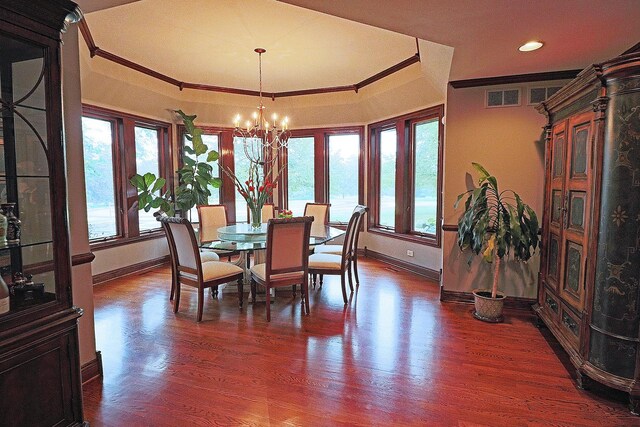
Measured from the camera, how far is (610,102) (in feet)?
7.10

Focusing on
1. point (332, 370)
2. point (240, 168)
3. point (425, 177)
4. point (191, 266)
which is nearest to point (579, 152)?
point (332, 370)

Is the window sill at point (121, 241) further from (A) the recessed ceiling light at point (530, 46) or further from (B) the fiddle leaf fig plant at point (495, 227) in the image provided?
(A) the recessed ceiling light at point (530, 46)

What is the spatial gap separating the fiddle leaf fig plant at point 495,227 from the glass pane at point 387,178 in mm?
2343

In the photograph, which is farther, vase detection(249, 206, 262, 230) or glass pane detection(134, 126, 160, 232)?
glass pane detection(134, 126, 160, 232)

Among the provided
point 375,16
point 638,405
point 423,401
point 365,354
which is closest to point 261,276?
point 365,354

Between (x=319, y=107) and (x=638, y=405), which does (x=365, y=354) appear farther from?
(x=319, y=107)

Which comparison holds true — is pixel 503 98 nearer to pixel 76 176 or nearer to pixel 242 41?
pixel 242 41

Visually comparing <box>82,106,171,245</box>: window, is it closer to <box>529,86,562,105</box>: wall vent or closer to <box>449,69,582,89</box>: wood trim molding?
<box>449,69,582,89</box>: wood trim molding

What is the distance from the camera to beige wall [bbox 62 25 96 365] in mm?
2229

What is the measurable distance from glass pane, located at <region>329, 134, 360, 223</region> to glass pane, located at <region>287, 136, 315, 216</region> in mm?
390

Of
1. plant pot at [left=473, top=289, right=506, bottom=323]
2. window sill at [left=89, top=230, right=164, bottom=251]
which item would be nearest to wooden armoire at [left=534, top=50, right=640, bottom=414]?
plant pot at [left=473, top=289, right=506, bottom=323]

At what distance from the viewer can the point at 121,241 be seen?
16.9ft

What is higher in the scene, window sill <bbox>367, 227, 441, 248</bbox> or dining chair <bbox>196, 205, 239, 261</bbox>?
dining chair <bbox>196, 205, 239, 261</bbox>

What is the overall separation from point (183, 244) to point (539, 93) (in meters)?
3.91
